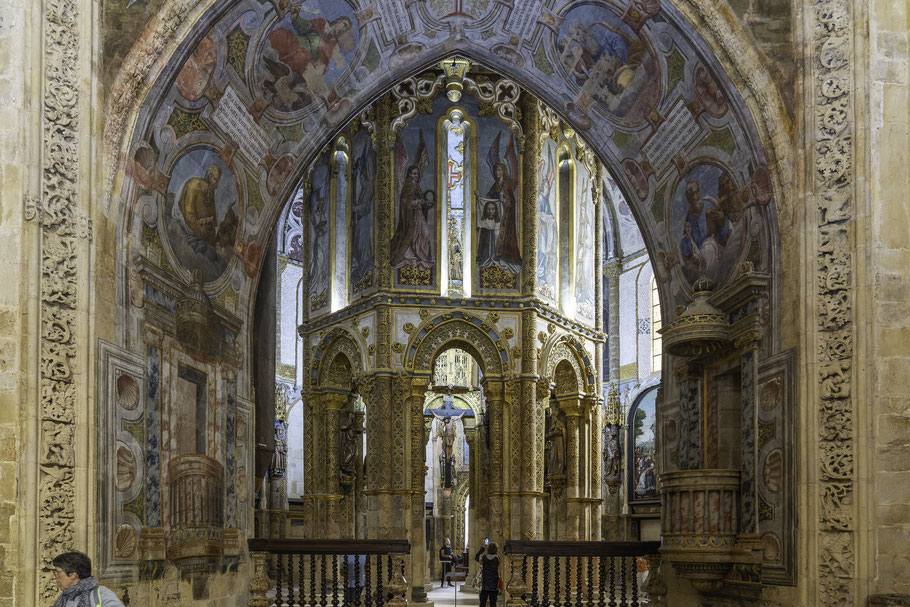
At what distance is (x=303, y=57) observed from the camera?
42.4 ft

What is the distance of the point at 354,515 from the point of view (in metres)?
22.7

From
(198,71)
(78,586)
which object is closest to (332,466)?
(198,71)

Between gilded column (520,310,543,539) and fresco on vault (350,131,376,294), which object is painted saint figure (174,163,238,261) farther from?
gilded column (520,310,543,539)

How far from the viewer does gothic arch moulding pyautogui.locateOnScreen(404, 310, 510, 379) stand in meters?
21.2

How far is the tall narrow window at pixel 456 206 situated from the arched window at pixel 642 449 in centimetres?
622

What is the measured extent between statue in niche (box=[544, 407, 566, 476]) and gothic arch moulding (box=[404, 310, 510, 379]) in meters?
2.02

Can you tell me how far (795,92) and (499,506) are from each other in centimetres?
1237

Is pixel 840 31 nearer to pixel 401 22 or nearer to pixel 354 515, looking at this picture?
pixel 401 22

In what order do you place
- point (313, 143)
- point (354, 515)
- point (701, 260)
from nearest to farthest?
point (701, 260), point (313, 143), point (354, 515)

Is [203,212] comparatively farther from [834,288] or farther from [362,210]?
[362,210]

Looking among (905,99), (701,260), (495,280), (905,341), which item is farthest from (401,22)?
(495,280)

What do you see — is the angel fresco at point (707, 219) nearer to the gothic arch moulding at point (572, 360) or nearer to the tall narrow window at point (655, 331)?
the gothic arch moulding at point (572, 360)

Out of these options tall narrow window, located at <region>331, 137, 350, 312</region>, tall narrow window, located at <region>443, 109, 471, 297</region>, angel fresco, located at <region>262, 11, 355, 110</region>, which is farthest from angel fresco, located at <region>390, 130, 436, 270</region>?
angel fresco, located at <region>262, 11, 355, 110</region>

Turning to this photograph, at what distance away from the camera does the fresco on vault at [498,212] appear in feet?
71.6
